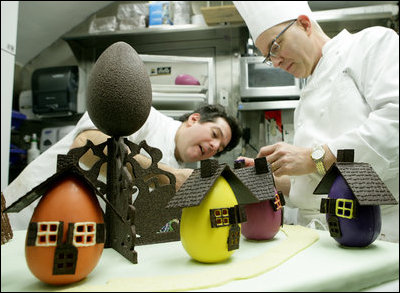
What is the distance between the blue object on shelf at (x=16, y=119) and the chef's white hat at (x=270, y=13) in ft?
7.80

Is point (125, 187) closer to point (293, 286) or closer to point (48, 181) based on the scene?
point (48, 181)

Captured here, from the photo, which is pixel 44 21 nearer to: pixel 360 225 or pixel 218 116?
pixel 218 116

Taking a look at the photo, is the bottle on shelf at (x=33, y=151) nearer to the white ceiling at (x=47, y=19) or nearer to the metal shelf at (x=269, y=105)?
the white ceiling at (x=47, y=19)

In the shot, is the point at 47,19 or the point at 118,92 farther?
the point at 47,19

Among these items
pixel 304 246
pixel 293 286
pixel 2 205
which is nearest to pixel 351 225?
pixel 304 246

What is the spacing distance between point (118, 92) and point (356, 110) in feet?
2.60

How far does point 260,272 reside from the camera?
48cm

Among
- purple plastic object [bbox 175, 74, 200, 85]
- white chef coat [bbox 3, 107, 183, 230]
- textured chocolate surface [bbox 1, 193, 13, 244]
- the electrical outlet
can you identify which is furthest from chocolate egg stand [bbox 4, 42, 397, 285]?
the electrical outlet

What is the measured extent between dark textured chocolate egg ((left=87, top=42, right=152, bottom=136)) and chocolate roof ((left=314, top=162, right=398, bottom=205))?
1.36ft

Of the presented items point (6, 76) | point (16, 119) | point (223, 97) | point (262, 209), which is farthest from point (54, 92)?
point (262, 209)

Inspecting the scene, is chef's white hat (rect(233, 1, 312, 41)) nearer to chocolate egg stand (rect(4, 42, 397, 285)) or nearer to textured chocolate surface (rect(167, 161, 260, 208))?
chocolate egg stand (rect(4, 42, 397, 285))

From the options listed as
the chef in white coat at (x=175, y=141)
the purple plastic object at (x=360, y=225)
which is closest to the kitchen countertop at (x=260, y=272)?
the purple plastic object at (x=360, y=225)

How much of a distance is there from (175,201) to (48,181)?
20 centimetres

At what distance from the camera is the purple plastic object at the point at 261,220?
0.72 meters
